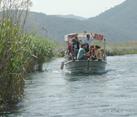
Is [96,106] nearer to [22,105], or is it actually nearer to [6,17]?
[22,105]

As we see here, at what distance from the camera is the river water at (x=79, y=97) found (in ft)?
66.1

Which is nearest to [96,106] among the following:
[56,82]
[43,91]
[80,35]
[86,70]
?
[43,91]

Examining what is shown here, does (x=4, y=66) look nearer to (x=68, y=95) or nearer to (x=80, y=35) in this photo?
(x=68, y=95)

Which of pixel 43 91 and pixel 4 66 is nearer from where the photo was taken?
pixel 4 66

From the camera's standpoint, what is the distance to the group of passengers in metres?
37.4

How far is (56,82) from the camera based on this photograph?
3378 centimetres

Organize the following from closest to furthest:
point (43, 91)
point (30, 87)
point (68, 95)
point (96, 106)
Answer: point (96, 106) → point (68, 95) → point (43, 91) → point (30, 87)

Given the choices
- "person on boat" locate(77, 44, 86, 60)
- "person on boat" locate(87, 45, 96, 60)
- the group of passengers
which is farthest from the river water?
"person on boat" locate(87, 45, 96, 60)

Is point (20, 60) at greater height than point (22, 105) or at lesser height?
greater

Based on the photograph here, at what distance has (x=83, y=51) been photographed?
3728 cm

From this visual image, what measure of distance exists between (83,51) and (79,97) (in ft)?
41.4

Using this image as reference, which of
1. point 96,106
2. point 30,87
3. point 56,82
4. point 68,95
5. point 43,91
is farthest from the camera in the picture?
point 56,82

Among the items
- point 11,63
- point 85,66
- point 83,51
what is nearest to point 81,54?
point 83,51

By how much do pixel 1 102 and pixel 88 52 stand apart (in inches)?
716
